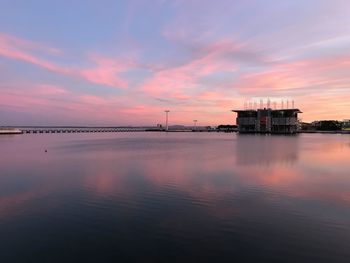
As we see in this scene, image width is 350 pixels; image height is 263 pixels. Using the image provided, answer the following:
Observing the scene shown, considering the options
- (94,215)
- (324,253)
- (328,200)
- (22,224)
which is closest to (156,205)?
(94,215)

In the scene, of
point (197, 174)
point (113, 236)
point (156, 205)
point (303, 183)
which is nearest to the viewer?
point (113, 236)

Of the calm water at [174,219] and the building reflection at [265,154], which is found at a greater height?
the calm water at [174,219]

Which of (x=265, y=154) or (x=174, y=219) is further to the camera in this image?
(x=265, y=154)

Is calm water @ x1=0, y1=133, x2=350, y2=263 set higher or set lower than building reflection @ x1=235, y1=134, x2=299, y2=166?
higher

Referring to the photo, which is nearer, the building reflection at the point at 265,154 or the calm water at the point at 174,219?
the calm water at the point at 174,219

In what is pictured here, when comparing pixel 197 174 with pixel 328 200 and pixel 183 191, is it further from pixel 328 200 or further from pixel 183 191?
pixel 328 200

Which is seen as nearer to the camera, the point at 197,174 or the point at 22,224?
the point at 22,224

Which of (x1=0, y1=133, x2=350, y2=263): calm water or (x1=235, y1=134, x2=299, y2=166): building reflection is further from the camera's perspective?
(x1=235, y1=134, x2=299, y2=166): building reflection

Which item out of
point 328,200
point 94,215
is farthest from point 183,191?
point 328,200

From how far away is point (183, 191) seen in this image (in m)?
24.0

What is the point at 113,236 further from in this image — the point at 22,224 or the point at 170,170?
the point at 170,170

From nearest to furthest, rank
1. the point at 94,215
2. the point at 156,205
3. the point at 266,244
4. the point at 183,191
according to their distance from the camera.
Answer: the point at 266,244
the point at 94,215
the point at 156,205
the point at 183,191

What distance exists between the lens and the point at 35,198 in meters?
21.6

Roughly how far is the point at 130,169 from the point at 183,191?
13.5 metres
